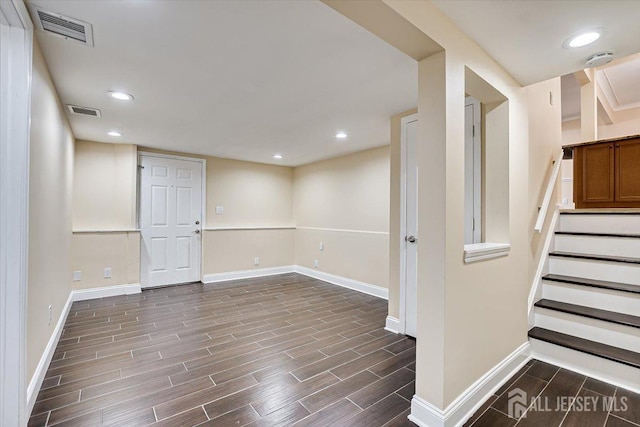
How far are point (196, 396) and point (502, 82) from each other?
300 cm

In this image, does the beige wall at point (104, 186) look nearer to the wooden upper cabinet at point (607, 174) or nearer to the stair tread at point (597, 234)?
the stair tread at point (597, 234)

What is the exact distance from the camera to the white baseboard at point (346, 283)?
4250 millimetres

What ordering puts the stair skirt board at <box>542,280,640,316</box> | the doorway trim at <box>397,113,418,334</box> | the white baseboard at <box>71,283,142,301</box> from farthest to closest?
the white baseboard at <box>71,283,142,301</box>
the doorway trim at <box>397,113,418,334</box>
the stair skirt board at <box>542,280,640,316</box>

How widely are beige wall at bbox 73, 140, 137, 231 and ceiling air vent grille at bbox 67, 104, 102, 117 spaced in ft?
4.55

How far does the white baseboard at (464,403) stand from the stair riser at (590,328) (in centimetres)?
63

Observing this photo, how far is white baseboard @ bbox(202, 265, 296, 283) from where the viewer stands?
16.7 feet

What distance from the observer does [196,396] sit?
6.24 ft

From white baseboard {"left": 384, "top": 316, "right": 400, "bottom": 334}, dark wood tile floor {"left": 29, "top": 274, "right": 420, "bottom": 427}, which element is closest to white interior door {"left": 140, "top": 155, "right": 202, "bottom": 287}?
dark wood tile floor {"left": 29, "top": 274, "right": 420, "bottom": 427}

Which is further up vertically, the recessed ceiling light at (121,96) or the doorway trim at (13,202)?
the recessed ceiling light at (121,96)

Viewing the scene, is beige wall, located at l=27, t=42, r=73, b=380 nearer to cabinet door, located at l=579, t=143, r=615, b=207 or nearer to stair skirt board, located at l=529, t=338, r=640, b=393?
stair skirt board, located at l=529, t=338, r=640, b=393

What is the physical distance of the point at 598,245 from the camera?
8.89 ft

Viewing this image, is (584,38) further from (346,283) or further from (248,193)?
(248,193)

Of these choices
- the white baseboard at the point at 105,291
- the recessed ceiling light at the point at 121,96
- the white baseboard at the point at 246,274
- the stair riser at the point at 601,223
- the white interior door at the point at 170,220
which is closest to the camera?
the recessed ceiling light at the point at 121,96

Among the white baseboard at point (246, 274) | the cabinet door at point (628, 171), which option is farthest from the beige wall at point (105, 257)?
the cabinet door at point (628, 171)
